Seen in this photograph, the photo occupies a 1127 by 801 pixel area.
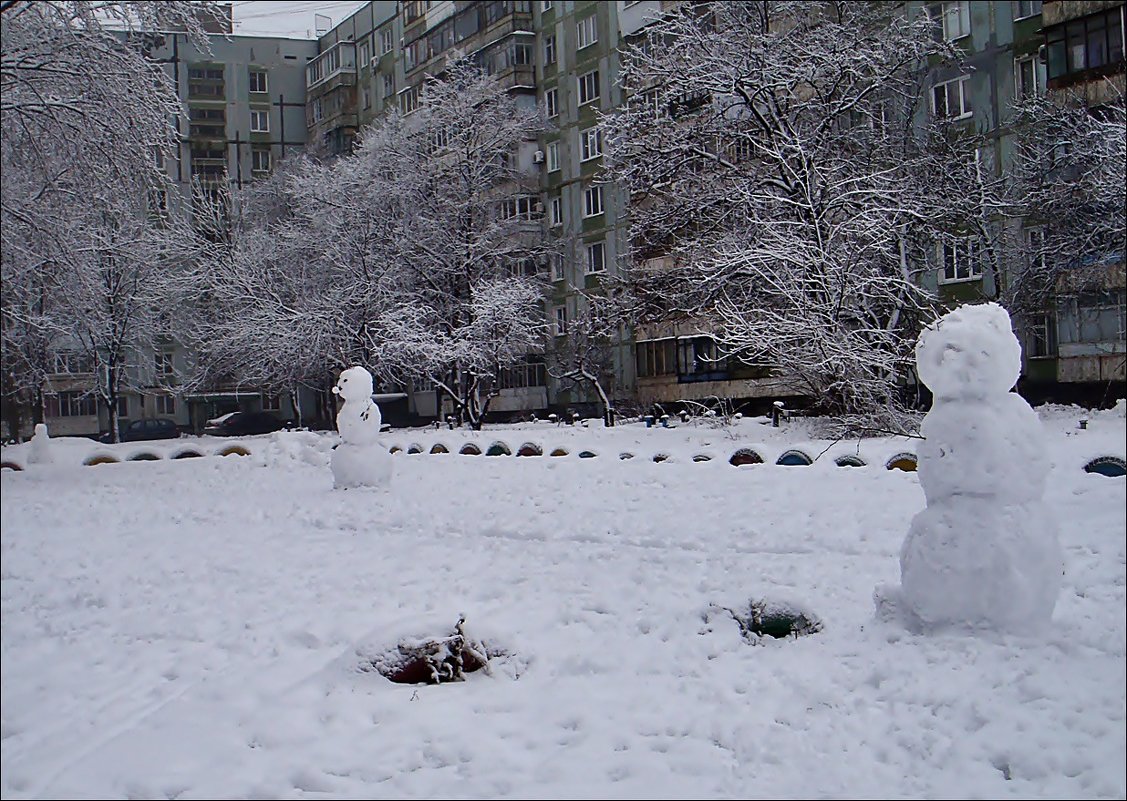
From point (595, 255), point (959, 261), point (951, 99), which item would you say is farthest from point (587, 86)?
point (959, 261)

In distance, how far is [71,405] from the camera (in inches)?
85.9

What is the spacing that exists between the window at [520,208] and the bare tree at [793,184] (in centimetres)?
485

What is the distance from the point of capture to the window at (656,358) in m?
18.7

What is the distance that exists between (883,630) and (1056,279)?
11.0ft

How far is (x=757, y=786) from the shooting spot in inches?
92.6

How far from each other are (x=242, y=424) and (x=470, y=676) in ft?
3.56

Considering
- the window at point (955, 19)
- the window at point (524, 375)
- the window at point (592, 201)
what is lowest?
the window at point (524, 375)

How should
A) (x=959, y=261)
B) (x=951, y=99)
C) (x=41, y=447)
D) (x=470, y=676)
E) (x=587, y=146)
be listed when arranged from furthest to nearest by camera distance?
(x=587, y=146)
(x=951, y=99)
(x=959, y=261)
(x=470, y=676)
(x=41, y=447)

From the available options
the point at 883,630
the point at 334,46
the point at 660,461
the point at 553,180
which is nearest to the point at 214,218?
the point at 334,46

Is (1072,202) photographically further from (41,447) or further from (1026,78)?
(1026,78)

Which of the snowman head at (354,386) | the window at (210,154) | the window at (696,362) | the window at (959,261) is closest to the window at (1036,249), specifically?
the window at (959,261)

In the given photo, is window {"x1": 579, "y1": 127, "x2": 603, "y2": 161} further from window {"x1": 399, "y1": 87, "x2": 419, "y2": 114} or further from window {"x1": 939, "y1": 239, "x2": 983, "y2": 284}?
window {"x1": 939, "y1": 239, "x2": 983, "y2": 284}

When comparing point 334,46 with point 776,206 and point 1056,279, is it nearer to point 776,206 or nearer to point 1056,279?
point 1056,279

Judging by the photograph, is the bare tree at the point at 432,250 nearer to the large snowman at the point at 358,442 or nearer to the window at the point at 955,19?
the large snowman at the point at 358,442
